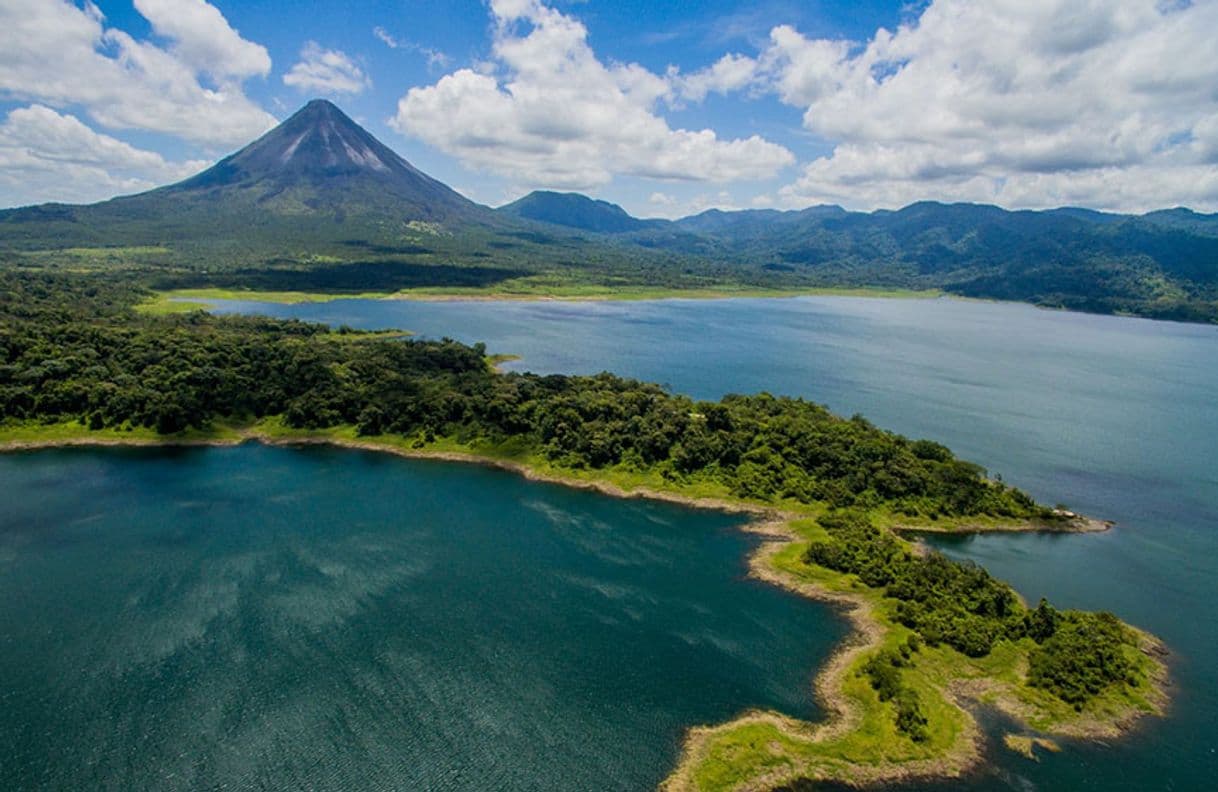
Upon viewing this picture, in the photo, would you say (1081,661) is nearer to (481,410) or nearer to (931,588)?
(931,588)

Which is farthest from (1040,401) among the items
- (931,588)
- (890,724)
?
(890,724)

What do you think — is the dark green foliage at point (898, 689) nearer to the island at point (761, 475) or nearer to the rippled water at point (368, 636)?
the island at point (761, 475)

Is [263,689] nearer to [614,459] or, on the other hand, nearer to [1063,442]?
[614,459]

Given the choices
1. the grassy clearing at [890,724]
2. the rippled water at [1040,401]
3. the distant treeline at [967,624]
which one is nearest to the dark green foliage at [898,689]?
the distant treeline at [967,624]

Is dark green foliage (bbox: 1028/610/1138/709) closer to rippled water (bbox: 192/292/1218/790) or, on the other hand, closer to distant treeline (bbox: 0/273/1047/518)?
rippled water (bbox: 192/292/1218/790)

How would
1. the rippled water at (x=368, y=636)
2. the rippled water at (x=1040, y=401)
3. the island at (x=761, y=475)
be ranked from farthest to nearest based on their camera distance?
the rippled water at (x=1040, y=401)
the island at (x=761, y=475)
the rippled water at (x=368, y=636)

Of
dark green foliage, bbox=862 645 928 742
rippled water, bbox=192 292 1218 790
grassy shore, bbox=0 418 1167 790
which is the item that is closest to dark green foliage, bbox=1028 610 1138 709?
grassy shore, bbox=0 418 1167 790
